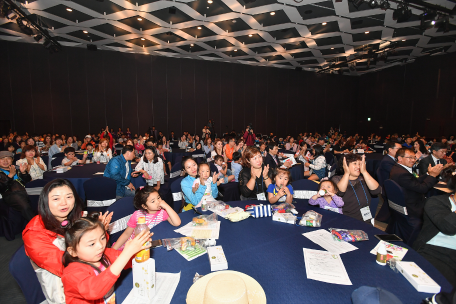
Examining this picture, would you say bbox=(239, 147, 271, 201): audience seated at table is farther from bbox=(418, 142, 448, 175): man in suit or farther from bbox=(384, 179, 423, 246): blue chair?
bbox=(418, 142, 448, 175): man in suit

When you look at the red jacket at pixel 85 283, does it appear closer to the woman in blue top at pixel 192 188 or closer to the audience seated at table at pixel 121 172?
the woman in blue top at pixel 192 188

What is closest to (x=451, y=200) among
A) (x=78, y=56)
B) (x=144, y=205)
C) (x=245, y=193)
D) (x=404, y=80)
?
(x=245, y=193)

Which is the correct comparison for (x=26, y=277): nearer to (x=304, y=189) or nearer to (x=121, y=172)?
(x=121, y=172)

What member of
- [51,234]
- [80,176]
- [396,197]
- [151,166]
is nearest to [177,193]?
[151,166]

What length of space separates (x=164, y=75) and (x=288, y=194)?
14.0 meters

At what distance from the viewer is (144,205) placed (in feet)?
7.60

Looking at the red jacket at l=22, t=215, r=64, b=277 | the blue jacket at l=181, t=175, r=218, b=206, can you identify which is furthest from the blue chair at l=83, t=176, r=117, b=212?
the red jacket at l=22, t=215, r=64, b=277

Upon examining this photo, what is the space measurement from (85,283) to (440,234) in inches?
112

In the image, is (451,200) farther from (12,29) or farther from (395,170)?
(12,29)

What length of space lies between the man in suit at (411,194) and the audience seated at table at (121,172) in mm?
4356

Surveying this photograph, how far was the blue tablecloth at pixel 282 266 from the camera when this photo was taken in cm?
132

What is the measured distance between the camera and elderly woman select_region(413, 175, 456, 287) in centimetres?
199

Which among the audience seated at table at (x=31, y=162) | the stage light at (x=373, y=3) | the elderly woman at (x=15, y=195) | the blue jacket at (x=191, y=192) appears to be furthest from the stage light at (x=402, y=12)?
the audience seated at table at (x=31, y=162)

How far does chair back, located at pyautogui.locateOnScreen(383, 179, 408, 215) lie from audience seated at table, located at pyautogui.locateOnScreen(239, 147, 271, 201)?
1.64m
